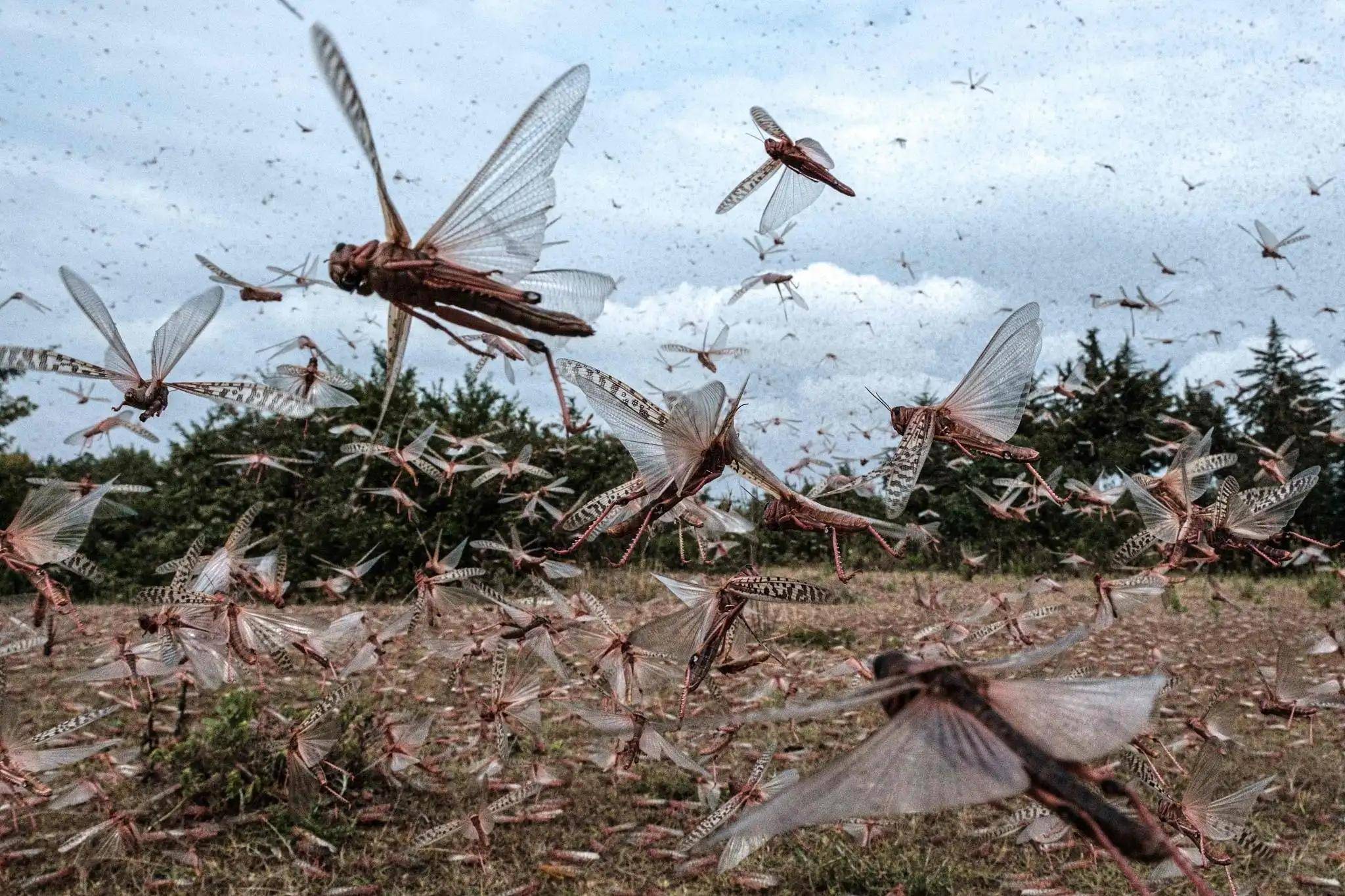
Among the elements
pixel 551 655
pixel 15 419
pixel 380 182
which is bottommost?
pixel 15 419

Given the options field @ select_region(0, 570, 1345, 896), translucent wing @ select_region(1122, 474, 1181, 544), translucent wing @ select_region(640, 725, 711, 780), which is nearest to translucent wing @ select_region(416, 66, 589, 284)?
translucent wing @ select_region(1122, 474, 1181, 544)

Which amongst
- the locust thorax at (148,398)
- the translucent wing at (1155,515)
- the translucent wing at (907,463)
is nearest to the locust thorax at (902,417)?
the translucent wing at (907,463)

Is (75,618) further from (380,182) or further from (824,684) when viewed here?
(824,684)

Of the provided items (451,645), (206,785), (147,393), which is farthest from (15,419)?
(147,393)

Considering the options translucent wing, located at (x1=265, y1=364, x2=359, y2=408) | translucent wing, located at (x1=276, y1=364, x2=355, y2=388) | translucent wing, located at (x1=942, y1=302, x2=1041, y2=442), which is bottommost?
translucent wing, located at (x1=265, y1=364, x2=359, y2=408)

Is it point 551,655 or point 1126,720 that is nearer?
point 1126,720

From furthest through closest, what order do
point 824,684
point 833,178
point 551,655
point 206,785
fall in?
point 824,684 → point 206,785 → point 551,655 → point 833,178

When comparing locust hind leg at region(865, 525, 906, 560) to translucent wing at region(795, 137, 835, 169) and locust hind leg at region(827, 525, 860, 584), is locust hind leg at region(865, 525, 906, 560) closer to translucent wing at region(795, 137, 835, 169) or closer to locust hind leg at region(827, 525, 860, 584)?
locust hind leg at region(827, 525, 860, 584)

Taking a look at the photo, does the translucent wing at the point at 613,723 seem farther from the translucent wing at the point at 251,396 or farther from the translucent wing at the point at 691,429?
the translucent wing at the point at 691,429
